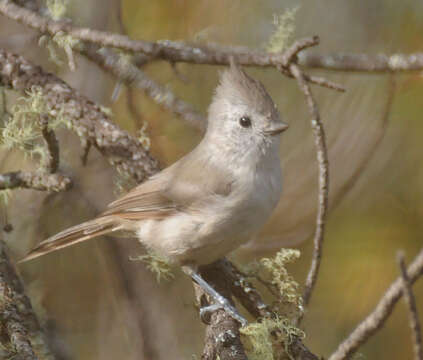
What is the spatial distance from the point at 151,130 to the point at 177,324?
1.04 metres

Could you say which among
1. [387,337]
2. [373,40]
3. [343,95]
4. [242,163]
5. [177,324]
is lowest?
[177,324]

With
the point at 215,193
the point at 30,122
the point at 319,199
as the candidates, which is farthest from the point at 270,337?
the point at 30,122

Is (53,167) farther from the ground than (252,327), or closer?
farther from the ground

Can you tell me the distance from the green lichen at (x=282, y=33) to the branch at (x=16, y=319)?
1459mm

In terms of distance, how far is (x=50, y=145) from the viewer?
7.46 feet

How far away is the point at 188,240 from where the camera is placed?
243 cm

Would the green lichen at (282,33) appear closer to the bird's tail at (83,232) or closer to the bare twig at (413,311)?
the bird's tail at (83,232)

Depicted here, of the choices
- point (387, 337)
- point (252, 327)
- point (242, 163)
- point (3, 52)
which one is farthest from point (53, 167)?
point (387, 337)

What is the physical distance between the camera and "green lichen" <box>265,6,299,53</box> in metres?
2.64

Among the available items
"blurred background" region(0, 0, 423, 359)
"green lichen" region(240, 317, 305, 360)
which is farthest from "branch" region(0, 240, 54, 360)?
"green lichen" region(240, 317, 305, 360)

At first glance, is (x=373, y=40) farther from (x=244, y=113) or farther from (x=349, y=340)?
(x=349, y=340)

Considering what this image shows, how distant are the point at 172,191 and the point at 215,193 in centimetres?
22

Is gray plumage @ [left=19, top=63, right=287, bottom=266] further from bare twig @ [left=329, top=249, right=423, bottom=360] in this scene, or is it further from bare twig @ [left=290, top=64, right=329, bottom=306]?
bare twig @ [left=329, top=249, right=423, bottom=360]

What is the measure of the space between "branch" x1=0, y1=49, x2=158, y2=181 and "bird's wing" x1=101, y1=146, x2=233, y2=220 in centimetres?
18
